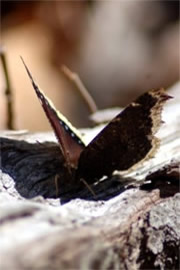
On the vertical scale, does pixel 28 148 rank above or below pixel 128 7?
above

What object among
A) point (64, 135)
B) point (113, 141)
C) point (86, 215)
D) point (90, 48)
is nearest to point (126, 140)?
point (113, 141)

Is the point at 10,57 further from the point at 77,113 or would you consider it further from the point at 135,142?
the point at 135,142

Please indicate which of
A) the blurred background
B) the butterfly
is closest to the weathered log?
the butterfly

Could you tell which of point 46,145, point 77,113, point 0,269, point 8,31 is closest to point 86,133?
point 46,145

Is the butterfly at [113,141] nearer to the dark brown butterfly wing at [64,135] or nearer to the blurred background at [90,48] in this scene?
the dark brown butterfly wing at [64,135]

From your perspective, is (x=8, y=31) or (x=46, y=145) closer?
(x=46, y=145)

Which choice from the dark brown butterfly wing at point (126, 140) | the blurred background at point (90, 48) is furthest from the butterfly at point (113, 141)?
the blurred background at point (90, 48)

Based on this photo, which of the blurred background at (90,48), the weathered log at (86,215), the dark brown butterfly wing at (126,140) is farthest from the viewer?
the blurred background at (90,48)

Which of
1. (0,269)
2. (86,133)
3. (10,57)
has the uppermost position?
(0,269)
